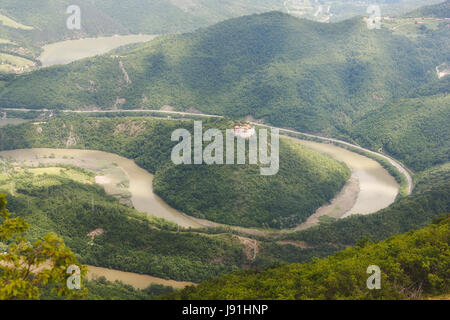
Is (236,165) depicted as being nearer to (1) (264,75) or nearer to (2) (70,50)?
(1) (264,75)

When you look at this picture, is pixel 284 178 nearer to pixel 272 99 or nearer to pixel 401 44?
pixel 272 99

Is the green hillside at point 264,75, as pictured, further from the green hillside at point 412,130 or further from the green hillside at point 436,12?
the green hillside at point 436,12

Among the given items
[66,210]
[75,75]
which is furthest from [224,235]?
[75,75]

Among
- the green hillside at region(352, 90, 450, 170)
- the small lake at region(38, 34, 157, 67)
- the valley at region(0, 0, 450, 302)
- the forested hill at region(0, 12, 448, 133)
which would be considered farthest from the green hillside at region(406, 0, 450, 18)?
the small lake at region(38, 34, 157, 67)

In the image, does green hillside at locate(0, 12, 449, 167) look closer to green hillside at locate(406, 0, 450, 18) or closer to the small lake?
green hillside at locate(406, 0, 450, 18)

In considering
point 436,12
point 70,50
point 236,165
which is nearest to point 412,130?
point 236,165
